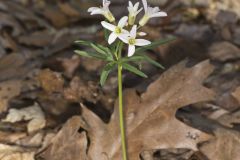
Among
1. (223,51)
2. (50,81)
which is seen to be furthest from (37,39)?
(223,51)

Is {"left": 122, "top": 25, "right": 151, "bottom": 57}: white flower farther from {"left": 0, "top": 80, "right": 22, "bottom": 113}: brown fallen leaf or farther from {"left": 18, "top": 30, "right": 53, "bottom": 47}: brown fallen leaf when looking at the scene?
{"left": 18, "top": 30, "right": 53, "bottom": 47}: brown fallen leaf

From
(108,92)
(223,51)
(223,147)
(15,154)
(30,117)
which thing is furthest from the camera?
(223,51)

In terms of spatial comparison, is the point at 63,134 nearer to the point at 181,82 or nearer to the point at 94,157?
the point at 94,157

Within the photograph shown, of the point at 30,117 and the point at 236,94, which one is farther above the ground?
the point at 30,117

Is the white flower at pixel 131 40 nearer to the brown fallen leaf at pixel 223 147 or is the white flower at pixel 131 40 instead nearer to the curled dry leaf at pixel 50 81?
the brown fallen leaf at pixel 223 147

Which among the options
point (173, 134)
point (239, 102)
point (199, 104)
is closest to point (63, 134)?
point (173, 134)

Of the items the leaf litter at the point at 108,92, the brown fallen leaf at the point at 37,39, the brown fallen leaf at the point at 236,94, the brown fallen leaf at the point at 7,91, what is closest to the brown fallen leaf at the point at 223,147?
the leaf litter at the point at 108,92

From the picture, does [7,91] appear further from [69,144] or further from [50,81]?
[69,144]
